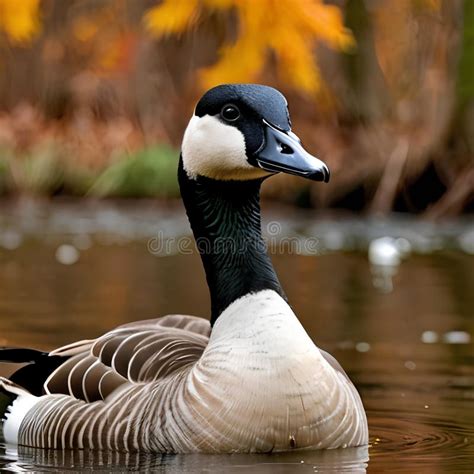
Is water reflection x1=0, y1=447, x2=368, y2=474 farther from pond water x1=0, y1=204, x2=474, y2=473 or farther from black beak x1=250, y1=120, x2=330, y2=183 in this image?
black beak x1=250, y1=120, x2=330, y2=183

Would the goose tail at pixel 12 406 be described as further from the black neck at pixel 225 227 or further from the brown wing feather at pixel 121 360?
the black neck at pixel 225 227

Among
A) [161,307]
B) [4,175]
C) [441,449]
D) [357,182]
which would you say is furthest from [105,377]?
[4,175]

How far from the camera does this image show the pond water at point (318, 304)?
6812 mm

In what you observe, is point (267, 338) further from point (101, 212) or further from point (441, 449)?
point (101, 212)

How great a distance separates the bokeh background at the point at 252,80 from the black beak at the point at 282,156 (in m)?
9.78

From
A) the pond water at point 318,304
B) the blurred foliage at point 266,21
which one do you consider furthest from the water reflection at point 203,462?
the blurred foliage at point 266,21

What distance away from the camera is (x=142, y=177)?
25234 mm

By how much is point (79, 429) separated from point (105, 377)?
11.0 inches

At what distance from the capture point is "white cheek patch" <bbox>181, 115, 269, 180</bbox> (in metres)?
6.97

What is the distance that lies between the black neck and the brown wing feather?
0.84ft

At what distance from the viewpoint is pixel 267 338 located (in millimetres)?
6688

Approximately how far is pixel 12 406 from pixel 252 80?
1951 centimetres

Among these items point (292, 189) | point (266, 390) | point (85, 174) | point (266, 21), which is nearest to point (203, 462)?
point (266, 390)

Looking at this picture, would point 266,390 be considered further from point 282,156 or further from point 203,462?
point 282,156
